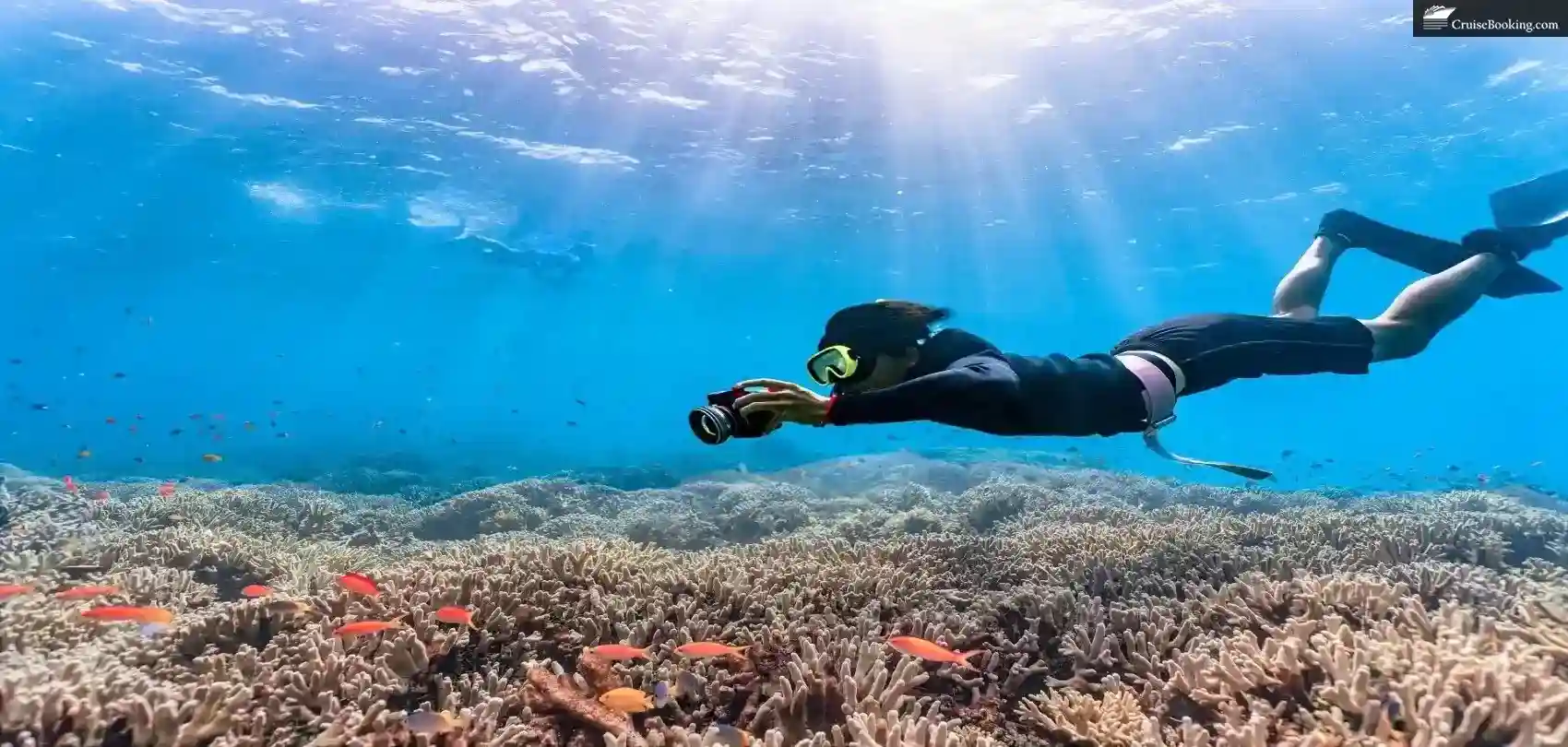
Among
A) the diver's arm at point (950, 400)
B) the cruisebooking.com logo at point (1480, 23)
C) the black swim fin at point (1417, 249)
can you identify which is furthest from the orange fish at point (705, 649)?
the cruisebooking.com logo at point (1480, 23)

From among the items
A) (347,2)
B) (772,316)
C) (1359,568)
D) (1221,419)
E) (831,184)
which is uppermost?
(1221,419)

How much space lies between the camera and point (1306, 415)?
167 m

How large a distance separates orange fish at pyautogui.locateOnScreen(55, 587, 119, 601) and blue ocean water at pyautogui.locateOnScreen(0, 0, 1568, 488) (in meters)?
14.0

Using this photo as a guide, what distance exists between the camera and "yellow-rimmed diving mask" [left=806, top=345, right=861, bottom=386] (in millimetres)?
3838

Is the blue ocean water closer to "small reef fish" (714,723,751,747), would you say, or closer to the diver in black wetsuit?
the diver in black wetsuit


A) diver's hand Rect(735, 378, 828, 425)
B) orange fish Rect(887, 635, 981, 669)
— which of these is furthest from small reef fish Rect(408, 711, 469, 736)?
orange fish Rect(887, 635, 981, 669)

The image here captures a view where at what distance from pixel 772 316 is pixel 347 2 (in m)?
44.6

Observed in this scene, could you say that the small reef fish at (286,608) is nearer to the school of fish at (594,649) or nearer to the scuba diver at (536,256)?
the school of fish at (594,649)

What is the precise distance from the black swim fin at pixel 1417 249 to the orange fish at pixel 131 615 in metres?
9.32

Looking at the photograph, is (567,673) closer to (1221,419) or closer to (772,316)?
(772,316)

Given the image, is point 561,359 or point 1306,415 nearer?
point 561,359

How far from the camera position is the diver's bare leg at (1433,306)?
5.51 meters

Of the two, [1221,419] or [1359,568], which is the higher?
[1221,419]

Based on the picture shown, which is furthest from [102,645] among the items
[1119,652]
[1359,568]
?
[1359,568]
